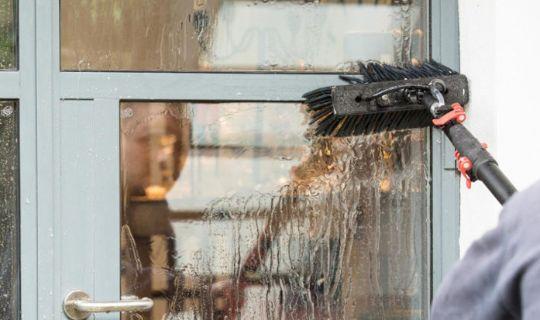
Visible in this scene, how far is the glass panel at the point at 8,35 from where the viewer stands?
1.90 m

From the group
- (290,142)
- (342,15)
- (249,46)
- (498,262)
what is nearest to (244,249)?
(290,142)

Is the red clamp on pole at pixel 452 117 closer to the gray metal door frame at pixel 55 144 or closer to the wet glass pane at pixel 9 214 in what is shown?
the gray metal door frame at pixel 55 144

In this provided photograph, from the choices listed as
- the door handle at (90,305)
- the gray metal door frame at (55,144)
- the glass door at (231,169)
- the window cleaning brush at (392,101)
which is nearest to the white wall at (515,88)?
the window cleaning brush at (392,101)

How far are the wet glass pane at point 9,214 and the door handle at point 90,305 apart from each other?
0.45 ft

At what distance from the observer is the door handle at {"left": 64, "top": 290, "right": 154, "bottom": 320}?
187 centimetres

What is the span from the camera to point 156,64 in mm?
1945

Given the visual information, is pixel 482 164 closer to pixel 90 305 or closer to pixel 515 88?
pixel 515 88

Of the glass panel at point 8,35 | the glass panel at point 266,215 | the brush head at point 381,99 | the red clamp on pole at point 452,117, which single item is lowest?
the glass panel at point 266,215

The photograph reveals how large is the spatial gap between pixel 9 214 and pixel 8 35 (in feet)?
1.37

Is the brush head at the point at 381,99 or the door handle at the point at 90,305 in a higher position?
the brush head at the point at 381,99

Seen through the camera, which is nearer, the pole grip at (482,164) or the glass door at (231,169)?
the pole grip at (482,164)

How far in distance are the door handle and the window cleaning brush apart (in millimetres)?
580

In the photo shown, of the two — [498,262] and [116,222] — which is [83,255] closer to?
[116,222]

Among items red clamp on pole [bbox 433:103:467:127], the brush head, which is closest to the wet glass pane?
the brush head
